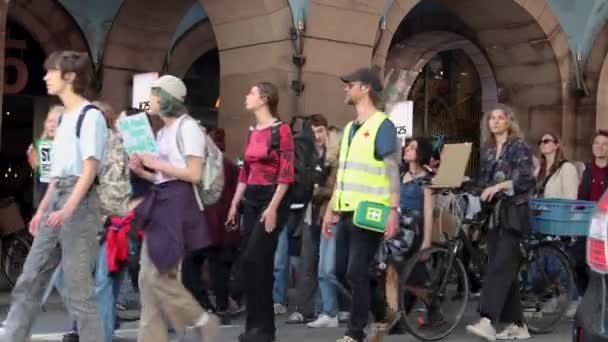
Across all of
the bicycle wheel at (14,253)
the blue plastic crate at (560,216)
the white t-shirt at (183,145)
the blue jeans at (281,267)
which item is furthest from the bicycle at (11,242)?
the blue plastic crate at (560,216)

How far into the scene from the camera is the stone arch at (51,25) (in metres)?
14.5

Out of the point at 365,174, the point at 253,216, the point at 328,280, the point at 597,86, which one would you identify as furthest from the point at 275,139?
the point at 597,86

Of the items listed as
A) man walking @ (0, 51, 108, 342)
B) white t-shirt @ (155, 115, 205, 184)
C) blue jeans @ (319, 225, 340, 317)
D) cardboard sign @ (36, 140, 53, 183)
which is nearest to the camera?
man walking @ (0, 51, 108, 342)

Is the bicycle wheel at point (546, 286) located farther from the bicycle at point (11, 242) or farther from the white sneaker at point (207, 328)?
the bicycle at point (11, 242)

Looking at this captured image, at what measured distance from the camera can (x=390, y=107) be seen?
15.8 metres

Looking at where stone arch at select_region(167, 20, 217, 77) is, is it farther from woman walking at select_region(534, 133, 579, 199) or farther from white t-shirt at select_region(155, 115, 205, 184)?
white t-shirt at select_region(155, 115, 205, 184)

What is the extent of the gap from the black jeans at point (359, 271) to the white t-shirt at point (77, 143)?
6.00 ft

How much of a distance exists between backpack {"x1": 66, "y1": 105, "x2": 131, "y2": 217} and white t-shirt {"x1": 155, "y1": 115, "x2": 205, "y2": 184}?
0.21 meters

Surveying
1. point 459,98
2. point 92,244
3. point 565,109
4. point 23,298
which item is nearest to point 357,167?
point 92,244

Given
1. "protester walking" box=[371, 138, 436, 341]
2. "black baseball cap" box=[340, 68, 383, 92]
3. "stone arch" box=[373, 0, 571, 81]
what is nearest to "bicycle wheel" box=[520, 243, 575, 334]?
"protester walking" box=[371, 138, 436, 341]

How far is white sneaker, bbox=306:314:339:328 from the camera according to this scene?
8289 mm

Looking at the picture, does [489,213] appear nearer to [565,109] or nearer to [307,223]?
[307,223]

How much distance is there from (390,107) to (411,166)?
25.2 ft

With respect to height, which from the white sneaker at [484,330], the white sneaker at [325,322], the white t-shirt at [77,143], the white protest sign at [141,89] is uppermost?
the white protest sign at [141,89]
